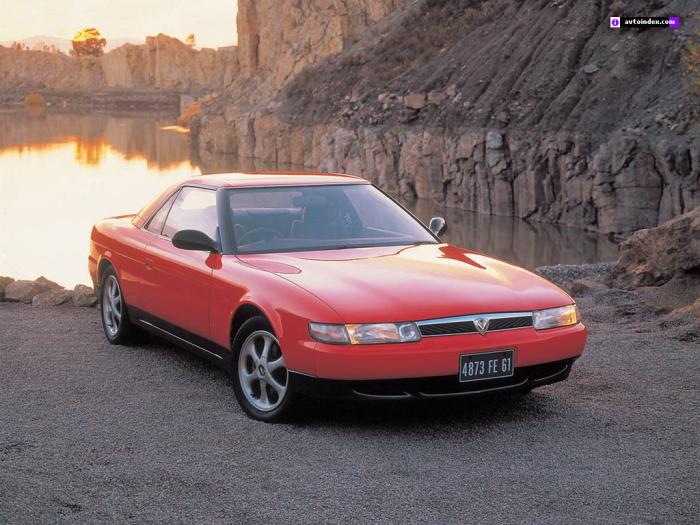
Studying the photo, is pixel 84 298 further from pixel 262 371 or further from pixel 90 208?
pixel 90 208

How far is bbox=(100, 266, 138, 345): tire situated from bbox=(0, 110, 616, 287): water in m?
13.3

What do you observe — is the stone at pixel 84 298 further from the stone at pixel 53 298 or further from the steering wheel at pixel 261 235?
the steering wheel at pixel 261 235

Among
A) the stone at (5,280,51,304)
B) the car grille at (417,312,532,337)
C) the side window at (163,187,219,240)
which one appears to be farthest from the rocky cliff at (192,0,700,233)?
the car grille at (417,312,532,337)

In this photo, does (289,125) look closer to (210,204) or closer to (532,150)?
(532,150)

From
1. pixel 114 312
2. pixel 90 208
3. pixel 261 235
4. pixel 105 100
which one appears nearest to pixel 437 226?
pixel 261 235

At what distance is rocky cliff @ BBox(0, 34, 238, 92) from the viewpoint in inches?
6407

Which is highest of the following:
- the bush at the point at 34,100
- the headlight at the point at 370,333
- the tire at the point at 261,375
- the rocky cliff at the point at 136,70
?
the rocky cliff at the point at 136,70

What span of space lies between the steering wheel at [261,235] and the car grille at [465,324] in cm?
161

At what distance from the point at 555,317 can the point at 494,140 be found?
27.9 meters

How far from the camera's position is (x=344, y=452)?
527cm

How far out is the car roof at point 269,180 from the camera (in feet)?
23.0

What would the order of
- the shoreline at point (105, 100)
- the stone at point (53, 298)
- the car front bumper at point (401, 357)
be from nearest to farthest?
1. the car front bumper at point (401, 357)
2. the stone at point (53, 298)
3. the shoreline at point (105, 100)

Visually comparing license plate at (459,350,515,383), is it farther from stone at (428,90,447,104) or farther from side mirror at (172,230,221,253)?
stone at (428,90,447,104)

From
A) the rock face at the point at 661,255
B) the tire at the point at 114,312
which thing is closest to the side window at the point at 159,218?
the tire at the point at 114,312
